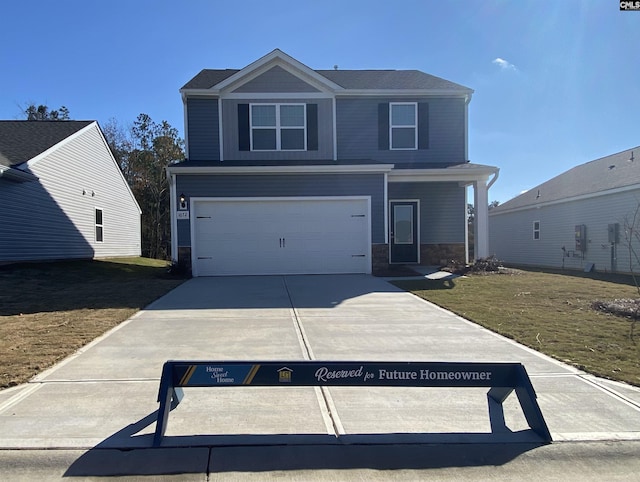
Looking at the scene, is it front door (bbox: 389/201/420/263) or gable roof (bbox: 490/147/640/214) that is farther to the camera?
front door (bbox: 389/201/420/263)

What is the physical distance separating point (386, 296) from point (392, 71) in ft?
38.3

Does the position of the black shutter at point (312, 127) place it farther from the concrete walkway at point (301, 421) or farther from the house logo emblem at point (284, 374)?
the house logo emblem at point (284, 374)

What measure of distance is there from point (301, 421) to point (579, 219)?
1854 centimetres

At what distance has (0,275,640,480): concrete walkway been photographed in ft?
10.3

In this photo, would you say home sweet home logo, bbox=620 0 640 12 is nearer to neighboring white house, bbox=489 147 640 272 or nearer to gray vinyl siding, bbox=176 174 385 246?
neighboring white house, bbox=489 147 640 272

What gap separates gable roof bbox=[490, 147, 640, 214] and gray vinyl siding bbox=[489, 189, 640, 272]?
34 centimetres

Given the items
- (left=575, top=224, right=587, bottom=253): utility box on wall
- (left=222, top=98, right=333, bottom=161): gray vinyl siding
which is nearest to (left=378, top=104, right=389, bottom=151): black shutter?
(left=222, top=98, right=333, bottom=161): gray vinyl siding

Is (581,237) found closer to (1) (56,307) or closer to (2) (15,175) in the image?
(1) (56,307)

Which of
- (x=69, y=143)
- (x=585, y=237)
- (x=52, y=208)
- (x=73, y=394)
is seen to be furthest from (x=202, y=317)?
(x=585, y=237)

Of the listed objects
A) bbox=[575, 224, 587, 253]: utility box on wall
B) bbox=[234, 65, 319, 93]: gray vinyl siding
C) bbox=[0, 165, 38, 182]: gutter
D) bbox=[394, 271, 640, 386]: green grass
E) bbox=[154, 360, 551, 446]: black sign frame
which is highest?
bbox=[234, 65, 319, 93]: gray vinyl siding

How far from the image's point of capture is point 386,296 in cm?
1003

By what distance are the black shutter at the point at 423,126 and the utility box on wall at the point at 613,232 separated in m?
7.40

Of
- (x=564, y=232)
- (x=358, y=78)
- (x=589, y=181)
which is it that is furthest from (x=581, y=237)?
(x=358, y=78)

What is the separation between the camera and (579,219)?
18.5 m
